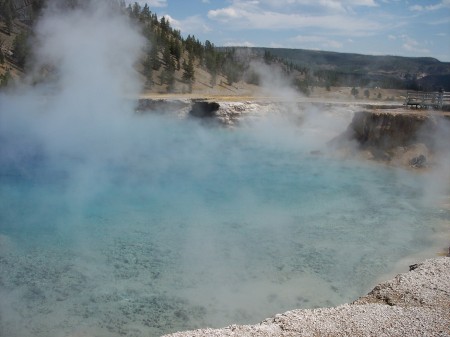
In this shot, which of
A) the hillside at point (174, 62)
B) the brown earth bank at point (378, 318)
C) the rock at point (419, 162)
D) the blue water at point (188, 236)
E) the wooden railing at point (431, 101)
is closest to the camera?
the brown earth bank at point (378, 318)

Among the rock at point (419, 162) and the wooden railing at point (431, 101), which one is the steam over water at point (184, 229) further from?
the wooden railing at point (431, 101)

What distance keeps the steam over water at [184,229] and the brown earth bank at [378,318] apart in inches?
58.3

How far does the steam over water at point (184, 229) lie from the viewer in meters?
6.39

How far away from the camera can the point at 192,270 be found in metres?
7.33

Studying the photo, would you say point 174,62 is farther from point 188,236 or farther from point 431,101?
point 188,236

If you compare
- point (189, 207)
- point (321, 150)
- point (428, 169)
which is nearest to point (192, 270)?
point (189, 207)

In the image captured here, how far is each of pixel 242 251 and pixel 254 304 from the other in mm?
1704

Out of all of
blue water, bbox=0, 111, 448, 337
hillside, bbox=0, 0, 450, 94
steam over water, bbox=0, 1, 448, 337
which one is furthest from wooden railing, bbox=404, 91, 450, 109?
hillside, bbox=0, 0, 450, 94

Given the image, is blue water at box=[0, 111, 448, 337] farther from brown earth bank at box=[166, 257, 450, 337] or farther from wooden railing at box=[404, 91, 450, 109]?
wooden railing at box=[404, 91, 450, 109]

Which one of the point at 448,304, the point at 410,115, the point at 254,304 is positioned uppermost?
the point at 410,115

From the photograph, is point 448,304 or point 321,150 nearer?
point 448,304

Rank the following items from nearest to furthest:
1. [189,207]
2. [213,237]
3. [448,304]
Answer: [448,304]
[213,237]
[189,207]

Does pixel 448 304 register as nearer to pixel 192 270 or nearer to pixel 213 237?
pixel 192 270

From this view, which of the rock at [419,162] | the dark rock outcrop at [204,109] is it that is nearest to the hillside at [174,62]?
the dark rock outcrop at [204,109]
